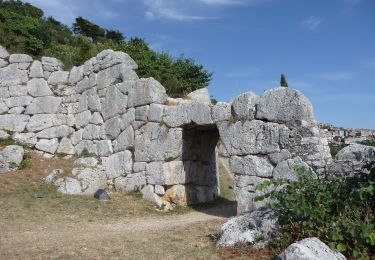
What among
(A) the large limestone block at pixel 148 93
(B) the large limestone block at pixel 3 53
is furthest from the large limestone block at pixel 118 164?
(B) the large limestone block at pixel 3 53

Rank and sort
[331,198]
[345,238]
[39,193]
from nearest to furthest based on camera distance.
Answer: [345,238]
[331,198]
[39,193]

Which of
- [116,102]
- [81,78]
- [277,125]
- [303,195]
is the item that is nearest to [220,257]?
[303,195]

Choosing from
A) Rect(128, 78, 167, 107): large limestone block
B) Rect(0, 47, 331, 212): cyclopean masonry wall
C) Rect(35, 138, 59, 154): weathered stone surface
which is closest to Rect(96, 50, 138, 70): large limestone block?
Rect(0, 47, 331, 212): cyclopean masonry wall

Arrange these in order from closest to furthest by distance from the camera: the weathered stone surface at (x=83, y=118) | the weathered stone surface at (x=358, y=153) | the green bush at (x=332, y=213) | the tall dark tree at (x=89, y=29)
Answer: the green bush at (x=332, y=213)
the weathered stone surface at (x=358, y=153)
the weathered stone surface at (x=83, y=118)
the tall dark tree at (x=89, y=29)

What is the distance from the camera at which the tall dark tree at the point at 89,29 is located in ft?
113

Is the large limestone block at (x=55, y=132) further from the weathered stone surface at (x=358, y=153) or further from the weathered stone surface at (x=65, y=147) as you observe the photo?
the weathered stone surface at (x=358, y=153)

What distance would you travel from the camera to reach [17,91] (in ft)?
44.7

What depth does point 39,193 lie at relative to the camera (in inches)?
413

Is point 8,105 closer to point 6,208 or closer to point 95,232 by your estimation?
point 6,208

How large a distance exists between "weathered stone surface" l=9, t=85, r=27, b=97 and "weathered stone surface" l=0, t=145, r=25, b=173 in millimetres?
2130

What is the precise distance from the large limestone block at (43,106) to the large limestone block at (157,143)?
373 centimetres

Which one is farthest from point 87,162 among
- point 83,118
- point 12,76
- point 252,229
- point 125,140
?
point 252,229

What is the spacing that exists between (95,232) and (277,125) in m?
4.29

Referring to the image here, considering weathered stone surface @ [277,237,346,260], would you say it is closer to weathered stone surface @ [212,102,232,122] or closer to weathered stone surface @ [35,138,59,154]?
weathered stone surface @ [212,102,232,122]
